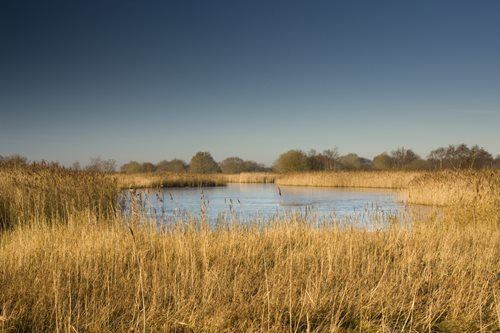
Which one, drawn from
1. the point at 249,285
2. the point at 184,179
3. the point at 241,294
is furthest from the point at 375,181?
the point at 241,294

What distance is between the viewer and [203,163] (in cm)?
5997

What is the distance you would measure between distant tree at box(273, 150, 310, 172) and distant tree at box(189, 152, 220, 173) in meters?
12.1

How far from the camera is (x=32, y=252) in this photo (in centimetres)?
635

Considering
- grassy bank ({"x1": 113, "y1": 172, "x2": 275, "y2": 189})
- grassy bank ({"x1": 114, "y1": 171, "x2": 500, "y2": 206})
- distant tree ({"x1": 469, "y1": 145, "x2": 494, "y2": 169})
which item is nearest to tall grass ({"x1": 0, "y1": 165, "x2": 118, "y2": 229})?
grassy bank ({"x1": 114, "y1": 171, "x2": 500, "y2": 206})

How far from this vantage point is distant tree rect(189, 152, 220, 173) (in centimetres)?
5848

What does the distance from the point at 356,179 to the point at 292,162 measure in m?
17.9

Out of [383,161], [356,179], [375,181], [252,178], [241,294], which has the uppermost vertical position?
[383,161]

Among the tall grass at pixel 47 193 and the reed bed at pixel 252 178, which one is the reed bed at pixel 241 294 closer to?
the tall grass at pixel 47 193

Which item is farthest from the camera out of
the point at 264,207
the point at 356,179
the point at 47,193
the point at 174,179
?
the point at 174,179

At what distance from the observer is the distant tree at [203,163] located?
5848 cm

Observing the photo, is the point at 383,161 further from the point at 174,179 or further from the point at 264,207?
the point at 264,207

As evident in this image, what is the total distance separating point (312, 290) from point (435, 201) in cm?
1470

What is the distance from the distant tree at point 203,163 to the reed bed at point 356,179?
22199 mm

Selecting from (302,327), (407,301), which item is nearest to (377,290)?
(407,301)
